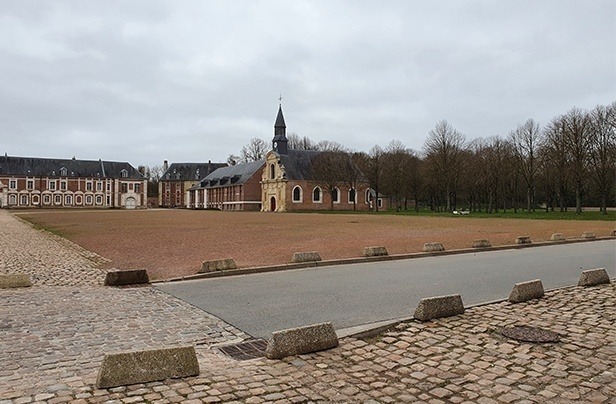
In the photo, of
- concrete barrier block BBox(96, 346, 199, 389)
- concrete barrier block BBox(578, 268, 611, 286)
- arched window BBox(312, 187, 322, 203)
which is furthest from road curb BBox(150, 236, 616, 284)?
arched window BBox(312, 187, 322, 203)

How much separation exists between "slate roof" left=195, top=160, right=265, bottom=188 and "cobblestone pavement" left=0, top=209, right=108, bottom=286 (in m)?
64.9

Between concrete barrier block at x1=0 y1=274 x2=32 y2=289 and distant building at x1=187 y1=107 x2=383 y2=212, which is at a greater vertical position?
distant building at x1=187 y1=107 x2=383 y2=212

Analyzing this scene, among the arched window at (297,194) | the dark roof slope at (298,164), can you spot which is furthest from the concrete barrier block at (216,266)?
the arched window at (297,194)

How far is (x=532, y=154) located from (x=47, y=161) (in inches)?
3458

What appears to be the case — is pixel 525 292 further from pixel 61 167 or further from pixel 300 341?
pixel 61 167

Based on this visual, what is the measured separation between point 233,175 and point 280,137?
16.1 metres

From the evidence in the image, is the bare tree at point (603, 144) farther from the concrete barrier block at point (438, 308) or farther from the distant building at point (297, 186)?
the concrete barrier block at point (438, 308)

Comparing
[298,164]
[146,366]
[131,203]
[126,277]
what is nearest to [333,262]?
[126,277]

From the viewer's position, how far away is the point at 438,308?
7.07m

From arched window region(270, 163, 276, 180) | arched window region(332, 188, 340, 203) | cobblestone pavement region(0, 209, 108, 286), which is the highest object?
arched window region(270, 163, 276, 180)

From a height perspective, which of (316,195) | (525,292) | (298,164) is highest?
(298,164)

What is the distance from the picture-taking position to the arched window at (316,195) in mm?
78062

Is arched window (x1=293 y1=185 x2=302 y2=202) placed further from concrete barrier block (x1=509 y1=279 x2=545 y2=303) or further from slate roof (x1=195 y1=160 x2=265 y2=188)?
concrete barrier block (x1=509 y1=279 x2=545 y2=303)

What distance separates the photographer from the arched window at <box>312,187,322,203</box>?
7806 centimetres
